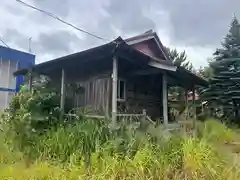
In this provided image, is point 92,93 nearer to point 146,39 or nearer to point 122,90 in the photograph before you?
point 122,90

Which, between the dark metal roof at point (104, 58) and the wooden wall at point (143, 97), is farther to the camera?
the wooden wall at point (143, 97)

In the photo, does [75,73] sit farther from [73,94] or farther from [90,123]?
[90,123]

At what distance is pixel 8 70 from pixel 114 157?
12.6 meters

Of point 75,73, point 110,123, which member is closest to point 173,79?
point 75,73

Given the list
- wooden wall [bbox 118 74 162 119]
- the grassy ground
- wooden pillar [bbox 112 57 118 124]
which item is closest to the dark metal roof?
wooden pillar [bbox 112 57 118 124]

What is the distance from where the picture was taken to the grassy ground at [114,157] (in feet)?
17.1

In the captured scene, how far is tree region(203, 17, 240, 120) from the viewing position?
1529 centimetres

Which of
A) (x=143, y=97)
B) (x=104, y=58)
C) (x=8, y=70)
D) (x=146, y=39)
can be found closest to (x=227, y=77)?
(x=146, y=39)

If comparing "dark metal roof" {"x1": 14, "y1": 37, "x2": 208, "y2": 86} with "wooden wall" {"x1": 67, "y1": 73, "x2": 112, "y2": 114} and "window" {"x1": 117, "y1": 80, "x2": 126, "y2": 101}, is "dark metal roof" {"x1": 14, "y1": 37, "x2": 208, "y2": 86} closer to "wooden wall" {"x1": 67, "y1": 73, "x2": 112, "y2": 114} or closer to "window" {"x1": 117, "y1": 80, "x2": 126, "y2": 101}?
"wooden wall" {"x1": 67, "y1": 73, "x2": 112, "y2": 114}

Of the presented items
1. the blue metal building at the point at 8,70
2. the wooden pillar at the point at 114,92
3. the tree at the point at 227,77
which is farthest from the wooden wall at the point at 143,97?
the blue metal building at the point at 8,70

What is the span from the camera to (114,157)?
18.9 ft

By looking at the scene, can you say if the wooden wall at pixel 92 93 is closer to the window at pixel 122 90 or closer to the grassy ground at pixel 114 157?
the window at pixel 122 90

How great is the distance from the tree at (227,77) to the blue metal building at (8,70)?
11660mm

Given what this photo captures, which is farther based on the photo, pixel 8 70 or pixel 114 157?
pixel 8 70
